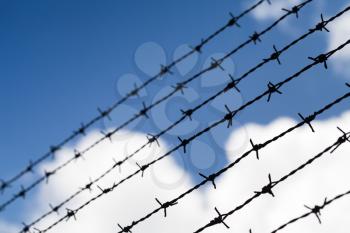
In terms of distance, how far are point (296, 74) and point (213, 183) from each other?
3.81 ft

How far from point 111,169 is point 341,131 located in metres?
2.63

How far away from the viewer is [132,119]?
5.18 m

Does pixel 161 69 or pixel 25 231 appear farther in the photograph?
pixel 25 231

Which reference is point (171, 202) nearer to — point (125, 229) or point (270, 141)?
point (125, 229)

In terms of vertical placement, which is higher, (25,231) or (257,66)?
(25,231)

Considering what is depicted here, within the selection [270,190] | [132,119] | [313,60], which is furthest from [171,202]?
[313,60]

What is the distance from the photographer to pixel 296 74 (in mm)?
3729

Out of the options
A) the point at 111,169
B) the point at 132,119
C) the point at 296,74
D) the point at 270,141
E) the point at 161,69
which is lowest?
the point at 270,141

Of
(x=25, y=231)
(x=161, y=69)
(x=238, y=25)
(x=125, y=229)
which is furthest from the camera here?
(x=25, y=231)

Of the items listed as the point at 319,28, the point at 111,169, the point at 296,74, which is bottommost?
the point at 296,74

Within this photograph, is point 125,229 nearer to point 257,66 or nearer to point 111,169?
point 111,169

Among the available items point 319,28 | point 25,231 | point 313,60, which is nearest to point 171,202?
point 313,60

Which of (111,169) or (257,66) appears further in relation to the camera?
(111,169)

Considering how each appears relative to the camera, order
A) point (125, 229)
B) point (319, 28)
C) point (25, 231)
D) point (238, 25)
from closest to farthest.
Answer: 1. point (319, 28)
2. point (125, 229)
3. point (238, 25)
4. point (25, 231)
